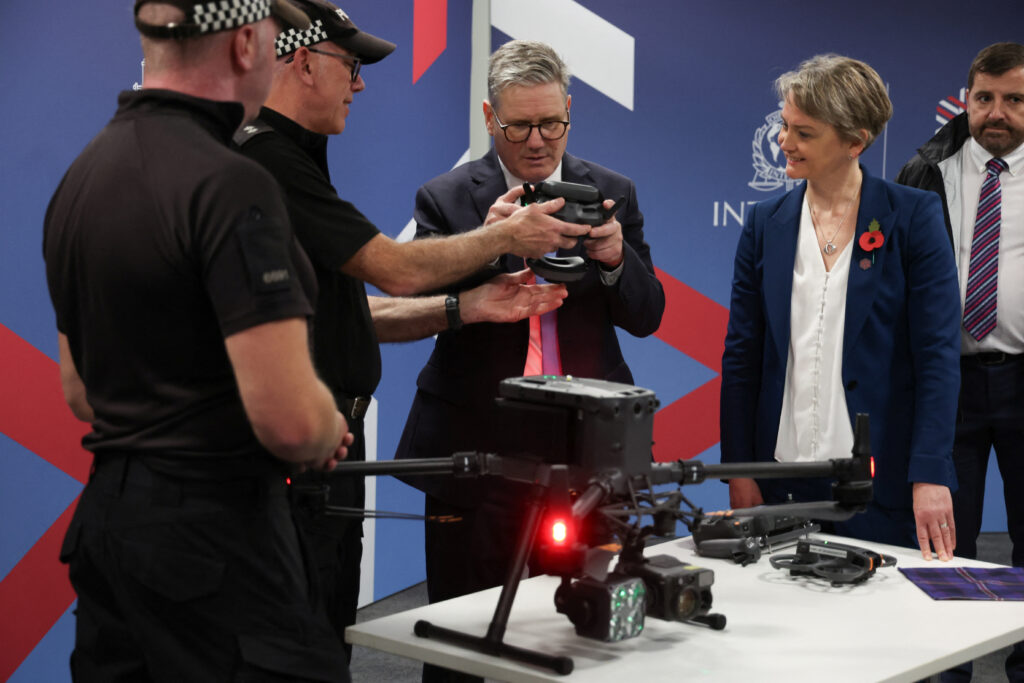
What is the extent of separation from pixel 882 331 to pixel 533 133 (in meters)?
0.97

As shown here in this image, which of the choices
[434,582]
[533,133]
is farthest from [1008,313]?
[434,582]

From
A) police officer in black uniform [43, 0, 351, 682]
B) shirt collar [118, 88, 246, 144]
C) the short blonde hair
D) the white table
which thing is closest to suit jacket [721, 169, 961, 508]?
the short blonde hair

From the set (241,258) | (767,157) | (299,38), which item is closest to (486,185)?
(299,38)

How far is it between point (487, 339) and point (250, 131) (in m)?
0.81

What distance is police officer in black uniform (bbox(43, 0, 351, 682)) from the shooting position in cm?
153

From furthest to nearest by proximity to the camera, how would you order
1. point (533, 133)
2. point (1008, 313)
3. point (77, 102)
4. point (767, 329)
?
point (1008, 313)
point (77, 102)
point (767, 329)
point (533, 133)

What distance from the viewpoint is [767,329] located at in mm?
2912

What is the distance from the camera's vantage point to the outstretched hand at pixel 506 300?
2615 mm

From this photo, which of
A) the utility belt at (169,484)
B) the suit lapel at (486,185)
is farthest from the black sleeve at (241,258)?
the suit lapel at (486,185)

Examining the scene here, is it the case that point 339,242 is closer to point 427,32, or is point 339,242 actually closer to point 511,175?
point 511,175

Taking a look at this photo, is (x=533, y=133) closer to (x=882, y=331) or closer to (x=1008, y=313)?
(x=882, y=331)

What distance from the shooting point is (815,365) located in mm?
2783

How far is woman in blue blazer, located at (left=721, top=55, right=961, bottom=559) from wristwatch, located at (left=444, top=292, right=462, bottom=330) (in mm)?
797

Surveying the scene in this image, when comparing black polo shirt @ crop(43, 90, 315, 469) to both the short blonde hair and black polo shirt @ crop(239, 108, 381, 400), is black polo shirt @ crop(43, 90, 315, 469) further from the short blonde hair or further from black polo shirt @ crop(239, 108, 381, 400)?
the short blonde hair
